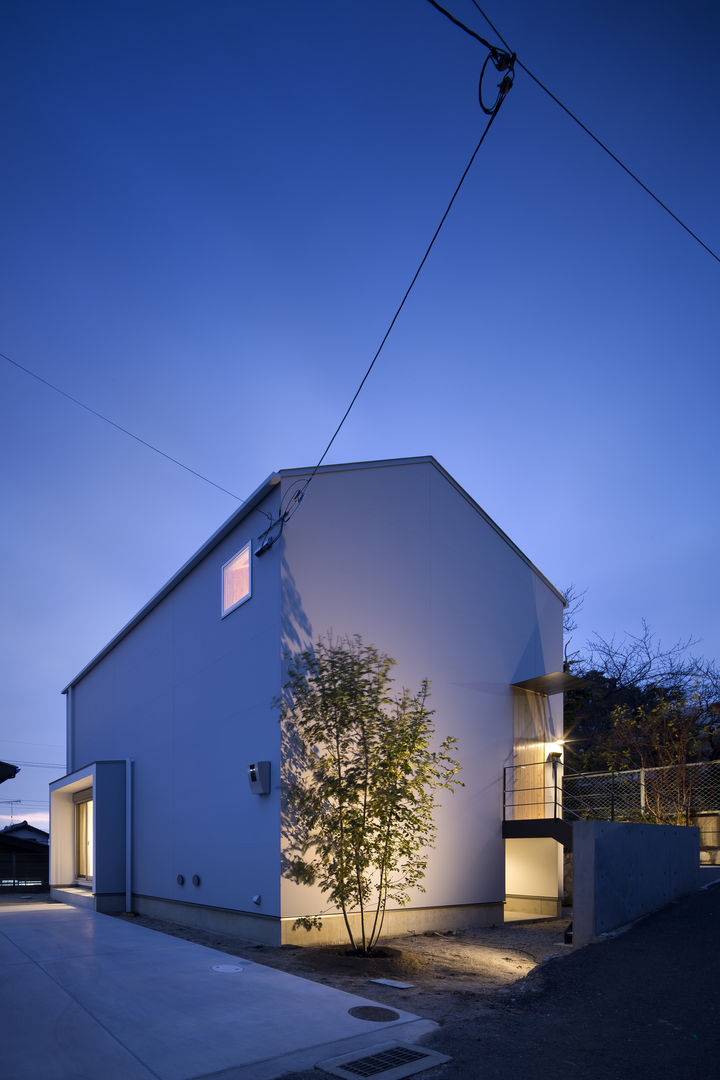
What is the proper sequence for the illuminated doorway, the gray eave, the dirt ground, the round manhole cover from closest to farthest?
the round manhole cover, the dirt ground, the gray eave, the illuminated doorway

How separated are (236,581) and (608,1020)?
7482 mm

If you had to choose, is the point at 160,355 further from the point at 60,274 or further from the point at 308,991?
the point at 308,991

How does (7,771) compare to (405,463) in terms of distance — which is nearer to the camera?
(7,771)

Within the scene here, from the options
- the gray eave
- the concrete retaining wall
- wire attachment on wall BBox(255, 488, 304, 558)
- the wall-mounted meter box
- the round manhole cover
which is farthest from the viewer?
the gray eave

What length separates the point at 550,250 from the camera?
996 centimetres

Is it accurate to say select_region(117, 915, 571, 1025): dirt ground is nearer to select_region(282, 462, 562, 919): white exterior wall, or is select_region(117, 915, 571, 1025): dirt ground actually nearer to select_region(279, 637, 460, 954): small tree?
select_region(279, 637, 460, 954): small tree

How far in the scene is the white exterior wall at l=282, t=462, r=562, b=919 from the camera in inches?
418

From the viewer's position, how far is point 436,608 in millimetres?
11914

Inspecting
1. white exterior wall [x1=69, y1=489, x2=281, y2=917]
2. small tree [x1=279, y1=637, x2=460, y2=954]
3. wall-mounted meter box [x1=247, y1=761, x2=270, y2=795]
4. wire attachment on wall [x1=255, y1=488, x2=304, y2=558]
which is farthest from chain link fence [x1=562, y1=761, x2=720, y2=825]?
wire attachment on wall [x1=255, y1=488, x2=304, y2=558]

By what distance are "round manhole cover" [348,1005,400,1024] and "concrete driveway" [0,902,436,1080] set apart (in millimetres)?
60

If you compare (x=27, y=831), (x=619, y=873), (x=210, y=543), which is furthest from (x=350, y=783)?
(x=27, y=831)

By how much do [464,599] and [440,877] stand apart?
161 inches

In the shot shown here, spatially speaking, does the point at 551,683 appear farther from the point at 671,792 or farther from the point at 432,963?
the point at 432,963

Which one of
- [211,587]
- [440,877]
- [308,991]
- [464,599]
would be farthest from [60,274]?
[440,877]
